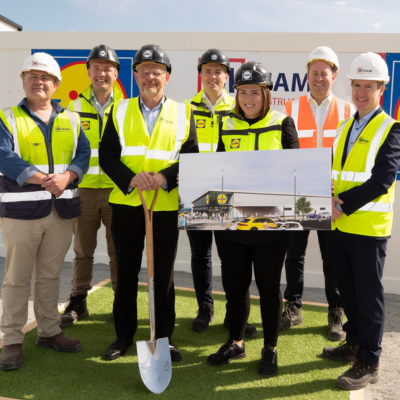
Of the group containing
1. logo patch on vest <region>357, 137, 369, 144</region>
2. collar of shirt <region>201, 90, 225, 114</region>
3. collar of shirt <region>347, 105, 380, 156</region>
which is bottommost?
logo patch on vest <region>357, 137, 369, 144</region>

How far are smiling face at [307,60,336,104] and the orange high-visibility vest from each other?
0.42 feet

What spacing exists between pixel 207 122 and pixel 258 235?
1.29m

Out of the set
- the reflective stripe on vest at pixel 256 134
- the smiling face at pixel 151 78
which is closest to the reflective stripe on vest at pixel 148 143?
the smiling face at pixel 151 78

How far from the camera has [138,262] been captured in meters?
3.06

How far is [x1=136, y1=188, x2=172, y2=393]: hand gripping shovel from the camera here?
266 cm

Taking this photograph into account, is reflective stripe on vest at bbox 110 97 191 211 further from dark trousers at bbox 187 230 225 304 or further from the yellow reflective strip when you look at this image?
dark trousers at bbox 187 230 225 304

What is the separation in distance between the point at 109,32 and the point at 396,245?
447cm

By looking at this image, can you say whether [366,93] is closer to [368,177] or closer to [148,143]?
[368,177]

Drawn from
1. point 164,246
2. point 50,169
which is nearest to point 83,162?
point 50,169

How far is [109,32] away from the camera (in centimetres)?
562

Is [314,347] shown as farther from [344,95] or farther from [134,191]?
[344,95]

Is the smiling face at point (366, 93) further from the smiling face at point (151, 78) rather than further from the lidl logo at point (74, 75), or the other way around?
the lidl logo at point (74, 75)

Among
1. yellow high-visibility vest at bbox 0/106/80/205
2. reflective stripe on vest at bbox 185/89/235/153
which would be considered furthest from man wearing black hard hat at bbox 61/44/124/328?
reflective stripe on vest at bbox 185/89/235/153

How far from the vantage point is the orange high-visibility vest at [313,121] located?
11.8ft
